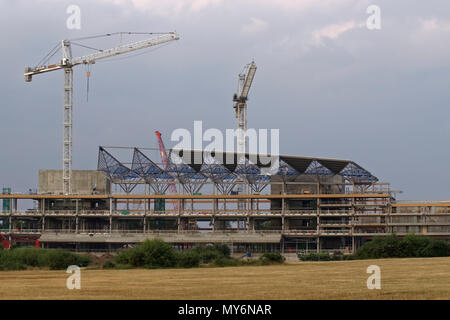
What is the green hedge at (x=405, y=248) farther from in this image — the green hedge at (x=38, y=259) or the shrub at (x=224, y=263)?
the green hedge at (x=38, y=259)

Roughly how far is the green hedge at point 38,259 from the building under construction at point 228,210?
49.1 meters

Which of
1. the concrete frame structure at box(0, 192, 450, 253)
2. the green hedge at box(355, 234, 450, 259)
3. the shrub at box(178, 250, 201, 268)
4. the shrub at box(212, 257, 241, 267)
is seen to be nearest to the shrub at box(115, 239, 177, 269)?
the shrub at box(178, 250, 201, 268)

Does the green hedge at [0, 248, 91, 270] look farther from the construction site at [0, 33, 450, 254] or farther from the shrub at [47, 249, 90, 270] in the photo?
the construction site at [0, 33, 450, 254]

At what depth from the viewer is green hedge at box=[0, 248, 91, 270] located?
87250 millimetres

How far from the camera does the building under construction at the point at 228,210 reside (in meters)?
147

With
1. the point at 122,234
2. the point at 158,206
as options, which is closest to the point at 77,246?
the point at 122,234

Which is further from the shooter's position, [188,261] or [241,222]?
[241,222]

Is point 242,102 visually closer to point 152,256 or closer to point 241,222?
point 241,222

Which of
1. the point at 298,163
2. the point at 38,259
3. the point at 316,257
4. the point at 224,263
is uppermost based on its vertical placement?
the point at 298,163

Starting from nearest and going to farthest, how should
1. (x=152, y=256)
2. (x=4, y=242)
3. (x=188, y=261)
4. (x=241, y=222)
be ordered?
(x=152, y=256) < (x=188, y=261) < (x=4, y=242) < (x=241, y=222)

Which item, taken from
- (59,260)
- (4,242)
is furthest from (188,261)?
(4,242)

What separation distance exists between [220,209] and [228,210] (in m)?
2.21

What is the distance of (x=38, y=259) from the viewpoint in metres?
93.9

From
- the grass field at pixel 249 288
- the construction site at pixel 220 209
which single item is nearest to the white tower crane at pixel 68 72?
the construction site at pixel 220 209
